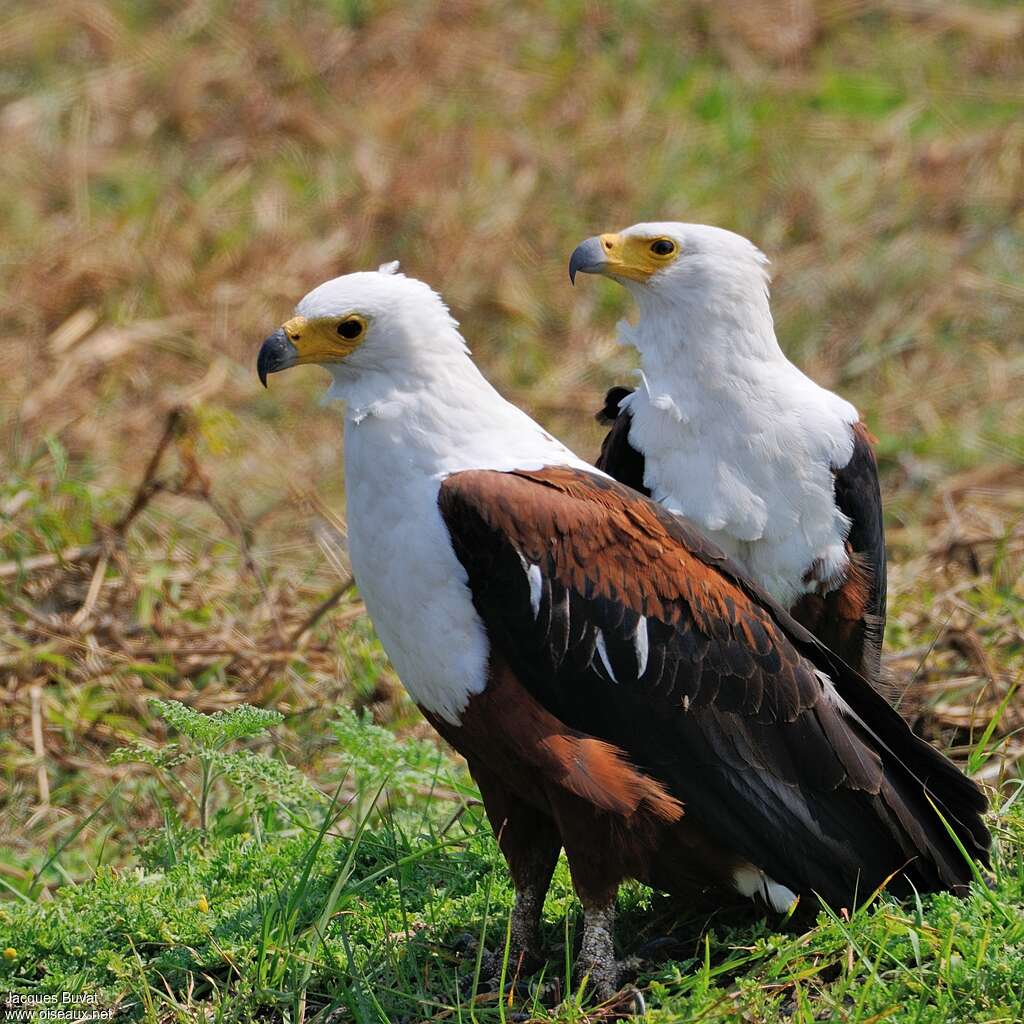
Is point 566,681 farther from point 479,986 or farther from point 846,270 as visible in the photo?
point 846,270

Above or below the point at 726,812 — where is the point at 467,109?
above

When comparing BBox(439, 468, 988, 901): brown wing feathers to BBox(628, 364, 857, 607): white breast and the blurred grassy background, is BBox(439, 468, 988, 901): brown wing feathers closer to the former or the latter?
BBox(628, 364, 857, 607): white breast

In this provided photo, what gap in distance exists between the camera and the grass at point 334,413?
3.74 m

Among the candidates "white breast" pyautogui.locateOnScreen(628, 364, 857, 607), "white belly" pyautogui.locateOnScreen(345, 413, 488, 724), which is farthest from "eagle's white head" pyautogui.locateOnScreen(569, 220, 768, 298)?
"white belly" pyautogui.locateOnScreen(345, 413, 488, 724)

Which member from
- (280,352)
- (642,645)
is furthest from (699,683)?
(280,352)

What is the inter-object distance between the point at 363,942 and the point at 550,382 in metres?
5.01

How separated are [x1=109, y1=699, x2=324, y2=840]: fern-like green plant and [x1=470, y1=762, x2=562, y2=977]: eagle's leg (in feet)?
2.02

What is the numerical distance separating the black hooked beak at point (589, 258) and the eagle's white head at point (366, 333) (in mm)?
815

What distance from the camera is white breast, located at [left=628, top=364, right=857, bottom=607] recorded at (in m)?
3.98

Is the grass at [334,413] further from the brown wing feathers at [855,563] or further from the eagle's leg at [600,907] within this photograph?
the brown wing feathers at [855,563]

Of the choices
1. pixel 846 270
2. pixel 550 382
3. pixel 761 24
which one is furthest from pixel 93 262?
pixel 761 24

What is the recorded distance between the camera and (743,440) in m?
3.99

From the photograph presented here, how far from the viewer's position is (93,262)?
29.0 feet

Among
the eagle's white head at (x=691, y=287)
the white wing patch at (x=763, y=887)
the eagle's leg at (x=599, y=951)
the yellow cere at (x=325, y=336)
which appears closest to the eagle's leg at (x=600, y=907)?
the eagle's leg at (x=599, y=951)
